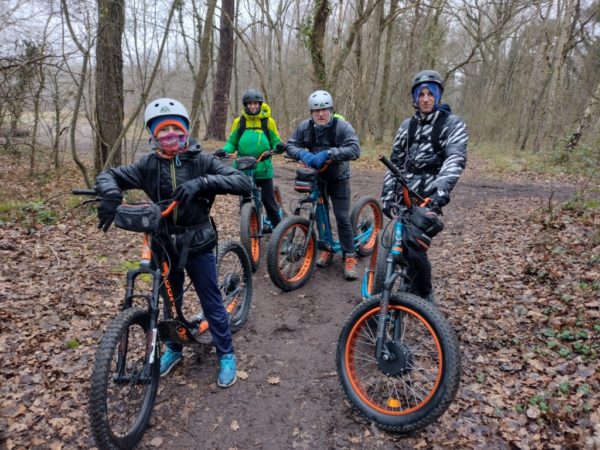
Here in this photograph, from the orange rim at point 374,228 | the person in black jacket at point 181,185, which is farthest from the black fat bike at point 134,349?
the orange rim at point 374,228

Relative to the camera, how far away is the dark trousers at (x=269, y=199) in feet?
20.2

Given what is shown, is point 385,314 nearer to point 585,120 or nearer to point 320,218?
point 320,218

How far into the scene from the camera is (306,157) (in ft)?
15.8

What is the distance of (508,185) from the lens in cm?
1218

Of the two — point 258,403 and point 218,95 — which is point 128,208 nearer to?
point 258,403

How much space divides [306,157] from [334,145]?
49 centimetres

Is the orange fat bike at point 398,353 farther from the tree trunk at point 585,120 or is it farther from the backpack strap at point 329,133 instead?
the tree trunk at point 585,120

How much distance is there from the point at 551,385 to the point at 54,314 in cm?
497

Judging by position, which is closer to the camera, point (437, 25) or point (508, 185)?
point (508, 185)

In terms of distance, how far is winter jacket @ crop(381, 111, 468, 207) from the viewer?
10.6 feet

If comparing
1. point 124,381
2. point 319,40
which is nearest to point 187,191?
point 124,381

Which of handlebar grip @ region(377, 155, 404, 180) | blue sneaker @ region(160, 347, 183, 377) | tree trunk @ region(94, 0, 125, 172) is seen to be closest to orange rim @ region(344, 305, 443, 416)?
handlebar grip @ region(377, 155, 404, 180)

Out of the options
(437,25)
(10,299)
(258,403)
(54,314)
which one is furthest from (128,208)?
(437,25)

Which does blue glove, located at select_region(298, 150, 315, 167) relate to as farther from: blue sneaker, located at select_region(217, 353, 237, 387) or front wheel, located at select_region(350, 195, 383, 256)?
blue sneaker, located at select_region(217, 353, 237, 387)
